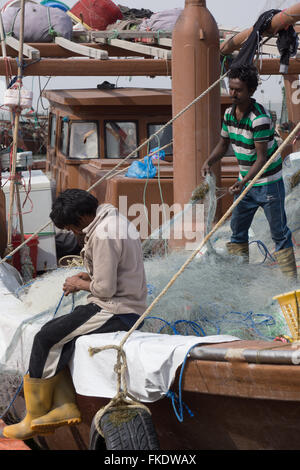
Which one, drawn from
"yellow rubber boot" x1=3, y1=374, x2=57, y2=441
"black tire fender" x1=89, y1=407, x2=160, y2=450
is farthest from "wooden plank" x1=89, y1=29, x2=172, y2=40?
"black tire fender" x1=89, y1=407, x2=160, y2=450

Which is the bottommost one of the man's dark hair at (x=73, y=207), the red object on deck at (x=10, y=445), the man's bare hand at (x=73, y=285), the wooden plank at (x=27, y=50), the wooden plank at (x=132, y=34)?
the red object on deck at (x=10, y=445)

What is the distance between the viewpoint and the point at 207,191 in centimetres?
576

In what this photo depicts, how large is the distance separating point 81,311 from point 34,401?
632 mm

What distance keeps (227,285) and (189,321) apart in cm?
65

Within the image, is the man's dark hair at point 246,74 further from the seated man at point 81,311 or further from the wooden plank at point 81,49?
the wooden plank at point 81,49

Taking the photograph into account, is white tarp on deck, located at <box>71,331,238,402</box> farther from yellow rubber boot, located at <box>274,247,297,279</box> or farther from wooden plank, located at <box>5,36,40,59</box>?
wooden plank, located at <box>5,36,40,59</box>

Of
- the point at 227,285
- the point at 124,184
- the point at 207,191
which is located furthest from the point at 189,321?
the point at 124,184

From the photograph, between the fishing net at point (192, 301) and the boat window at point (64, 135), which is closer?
the fishing net at point (192, 301)

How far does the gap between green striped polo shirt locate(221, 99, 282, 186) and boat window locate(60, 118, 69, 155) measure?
375 centimetres

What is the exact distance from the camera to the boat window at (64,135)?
8656mm

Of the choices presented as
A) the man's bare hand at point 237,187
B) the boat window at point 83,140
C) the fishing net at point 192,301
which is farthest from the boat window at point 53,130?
the man's bare hand at point 237,187

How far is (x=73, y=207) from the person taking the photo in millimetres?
3896

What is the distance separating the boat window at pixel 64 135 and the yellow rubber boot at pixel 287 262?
4.32 meters

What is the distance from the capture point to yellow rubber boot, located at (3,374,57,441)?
4.01 metres
